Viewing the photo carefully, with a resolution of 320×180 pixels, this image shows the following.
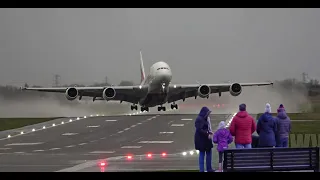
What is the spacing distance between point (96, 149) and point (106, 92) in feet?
60.1

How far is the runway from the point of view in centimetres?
1509

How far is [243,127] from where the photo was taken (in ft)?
44.0

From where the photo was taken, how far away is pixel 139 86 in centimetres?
4144

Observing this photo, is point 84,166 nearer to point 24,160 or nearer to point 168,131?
point 24,160

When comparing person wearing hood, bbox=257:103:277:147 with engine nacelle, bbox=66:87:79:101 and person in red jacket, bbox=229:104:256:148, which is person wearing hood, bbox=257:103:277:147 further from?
engine nacelle, bbox=66:87:79:101

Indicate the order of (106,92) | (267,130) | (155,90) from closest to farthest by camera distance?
(267,130), (155,90), (106,92)

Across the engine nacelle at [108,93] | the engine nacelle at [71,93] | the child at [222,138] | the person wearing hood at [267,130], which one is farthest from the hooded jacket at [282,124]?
the engine nacelle at [71,93]

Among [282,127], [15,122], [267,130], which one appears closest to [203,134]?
[267,130]

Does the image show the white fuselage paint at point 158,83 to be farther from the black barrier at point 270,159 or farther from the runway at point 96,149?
the black barrier at point 270,159

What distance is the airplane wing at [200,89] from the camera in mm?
40688

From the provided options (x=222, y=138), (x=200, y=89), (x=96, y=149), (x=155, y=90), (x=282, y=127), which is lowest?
(x=96, y=149)

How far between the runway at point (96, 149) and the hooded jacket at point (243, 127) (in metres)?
1.94

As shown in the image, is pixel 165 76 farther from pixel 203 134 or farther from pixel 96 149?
pixel 203 134
